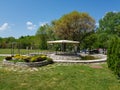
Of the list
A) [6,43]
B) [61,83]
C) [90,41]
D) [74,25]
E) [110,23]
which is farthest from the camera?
[6,43]

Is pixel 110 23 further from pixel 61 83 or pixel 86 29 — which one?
pixel 61 83

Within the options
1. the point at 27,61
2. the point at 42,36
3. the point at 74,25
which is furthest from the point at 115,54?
the point at 42,36

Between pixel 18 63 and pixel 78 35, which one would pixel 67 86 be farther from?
pixel 78 35

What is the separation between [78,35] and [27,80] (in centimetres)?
2885

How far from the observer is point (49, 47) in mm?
47156

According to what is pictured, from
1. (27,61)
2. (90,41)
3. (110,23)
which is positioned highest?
(110,23)

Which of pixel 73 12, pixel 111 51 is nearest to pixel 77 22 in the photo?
pixel 73 12

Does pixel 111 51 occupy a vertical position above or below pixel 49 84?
above

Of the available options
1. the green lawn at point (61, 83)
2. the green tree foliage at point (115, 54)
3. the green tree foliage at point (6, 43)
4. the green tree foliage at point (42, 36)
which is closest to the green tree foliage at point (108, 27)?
the green tree foliage at point (42, 36)

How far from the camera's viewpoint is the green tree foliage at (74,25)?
122 ft

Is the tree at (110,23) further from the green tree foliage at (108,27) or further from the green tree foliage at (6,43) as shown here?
the green tree foliage at (6,43)

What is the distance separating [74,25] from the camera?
37406mm

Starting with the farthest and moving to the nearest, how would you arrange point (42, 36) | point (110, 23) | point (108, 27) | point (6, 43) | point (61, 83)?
point (6, 43) < point (42, 36) < point (108, 27) < point (110, 23) < point (61, 83)

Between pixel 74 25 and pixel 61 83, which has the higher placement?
pixel 74 25
